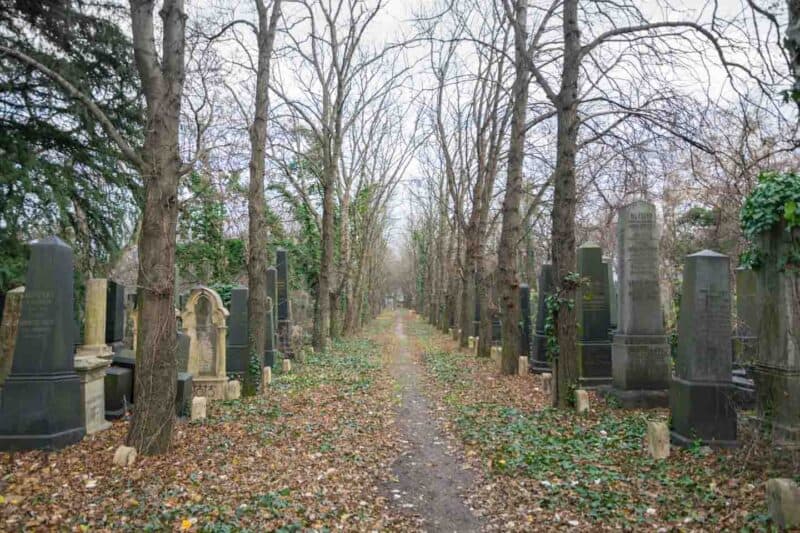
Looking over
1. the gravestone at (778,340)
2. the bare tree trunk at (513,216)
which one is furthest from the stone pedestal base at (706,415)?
the bare tree trunk at (513,216)

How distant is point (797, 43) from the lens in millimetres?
3748

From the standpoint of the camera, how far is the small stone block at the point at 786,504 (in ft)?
13.4

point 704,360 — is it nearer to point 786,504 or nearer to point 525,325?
point 786,504

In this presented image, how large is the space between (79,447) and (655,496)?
641cm

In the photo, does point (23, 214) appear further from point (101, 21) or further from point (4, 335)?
point (101, 21)

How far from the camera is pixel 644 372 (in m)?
9.07

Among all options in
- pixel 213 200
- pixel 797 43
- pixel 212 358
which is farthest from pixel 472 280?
pixel 797 43

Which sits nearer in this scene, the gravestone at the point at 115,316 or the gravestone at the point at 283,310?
the gravestone at the point at 115,316

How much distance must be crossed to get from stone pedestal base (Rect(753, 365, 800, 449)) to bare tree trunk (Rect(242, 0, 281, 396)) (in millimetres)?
8000

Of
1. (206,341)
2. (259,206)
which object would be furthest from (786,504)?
(259,206)

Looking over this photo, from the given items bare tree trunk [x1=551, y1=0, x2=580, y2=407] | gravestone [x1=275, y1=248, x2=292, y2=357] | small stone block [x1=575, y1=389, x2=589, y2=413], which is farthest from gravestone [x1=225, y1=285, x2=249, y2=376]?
small stone block [x1=575, y1=389, x2=589, y2=413]

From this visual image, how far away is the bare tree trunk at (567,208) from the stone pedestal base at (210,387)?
6032 millimetres

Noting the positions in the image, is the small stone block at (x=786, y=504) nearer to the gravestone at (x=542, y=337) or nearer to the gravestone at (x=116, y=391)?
the gravestone at (x=116, y=391)

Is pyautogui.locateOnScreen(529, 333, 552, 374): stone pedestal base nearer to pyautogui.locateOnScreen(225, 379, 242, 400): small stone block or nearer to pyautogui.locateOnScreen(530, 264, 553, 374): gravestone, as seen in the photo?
pyautogui.locateOnScreen(530, 264, 553, 374): gravestone
